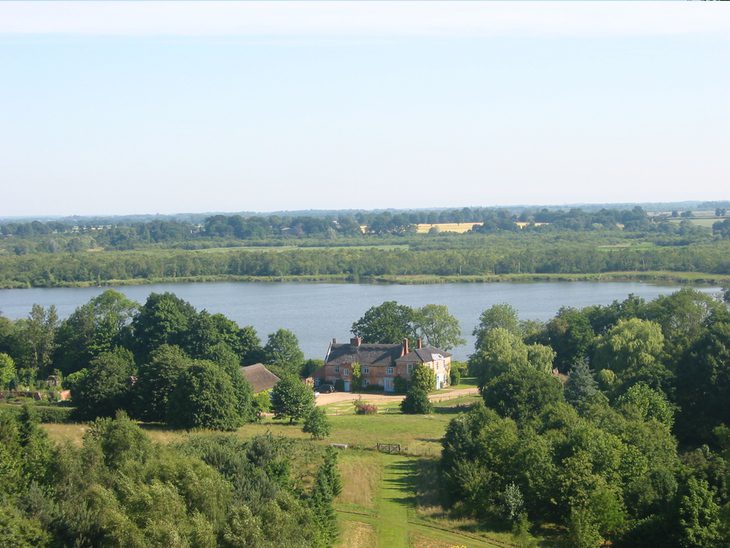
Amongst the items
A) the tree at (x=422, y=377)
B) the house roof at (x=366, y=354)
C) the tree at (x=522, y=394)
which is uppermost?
the tree at (x=522, y=394)

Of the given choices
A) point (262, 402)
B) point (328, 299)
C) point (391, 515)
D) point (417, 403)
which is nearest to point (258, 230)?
point (328, 299)

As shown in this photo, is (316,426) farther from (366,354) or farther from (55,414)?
(366,354)

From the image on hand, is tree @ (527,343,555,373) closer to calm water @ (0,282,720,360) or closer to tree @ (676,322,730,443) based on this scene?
tree @ (676,322,730,443)

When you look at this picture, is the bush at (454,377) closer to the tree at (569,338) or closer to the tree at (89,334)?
the tree at (569,338)

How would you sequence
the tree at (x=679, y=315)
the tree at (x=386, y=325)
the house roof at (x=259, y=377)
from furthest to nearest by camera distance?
the tree at (x=386, y=325) < the tree at (x=679, y=315) < the house roof at (x=259, y=377)

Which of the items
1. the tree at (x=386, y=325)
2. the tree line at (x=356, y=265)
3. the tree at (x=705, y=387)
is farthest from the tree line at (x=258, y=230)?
the tree at (x=705, y=387)

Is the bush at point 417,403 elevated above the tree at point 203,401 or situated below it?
below
